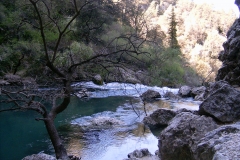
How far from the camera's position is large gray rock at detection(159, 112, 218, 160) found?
15.1ft

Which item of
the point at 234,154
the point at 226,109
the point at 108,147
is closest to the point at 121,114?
the point at 108,147

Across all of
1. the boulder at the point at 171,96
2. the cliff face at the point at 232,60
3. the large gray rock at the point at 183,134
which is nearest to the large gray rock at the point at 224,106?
the large gray rock at the point at 183,134

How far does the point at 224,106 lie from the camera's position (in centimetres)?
603

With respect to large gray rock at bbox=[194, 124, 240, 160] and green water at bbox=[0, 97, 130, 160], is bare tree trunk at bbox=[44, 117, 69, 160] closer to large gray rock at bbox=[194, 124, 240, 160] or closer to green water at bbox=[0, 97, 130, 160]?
green water at bbox=[0, 97, 130, 160]

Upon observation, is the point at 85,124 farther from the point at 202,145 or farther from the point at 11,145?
the point at 202,145

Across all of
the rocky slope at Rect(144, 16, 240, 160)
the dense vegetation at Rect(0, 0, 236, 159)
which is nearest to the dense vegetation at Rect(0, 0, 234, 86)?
the dense vegetation at Rect(0, 0, 236, 159)

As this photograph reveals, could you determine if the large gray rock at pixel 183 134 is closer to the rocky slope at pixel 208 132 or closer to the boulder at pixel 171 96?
the rocky slope at pixel 208 132

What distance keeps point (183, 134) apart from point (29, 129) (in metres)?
5.92

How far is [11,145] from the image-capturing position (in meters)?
7.36

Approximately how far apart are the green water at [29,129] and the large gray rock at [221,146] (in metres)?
4.68

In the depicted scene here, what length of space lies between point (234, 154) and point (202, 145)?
3.55 ft

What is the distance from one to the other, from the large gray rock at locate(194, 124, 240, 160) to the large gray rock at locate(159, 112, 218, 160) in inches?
52.7

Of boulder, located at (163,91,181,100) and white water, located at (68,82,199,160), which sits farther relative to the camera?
boulder, located at (163,91,181,100)

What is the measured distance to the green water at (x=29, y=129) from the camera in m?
6.92
